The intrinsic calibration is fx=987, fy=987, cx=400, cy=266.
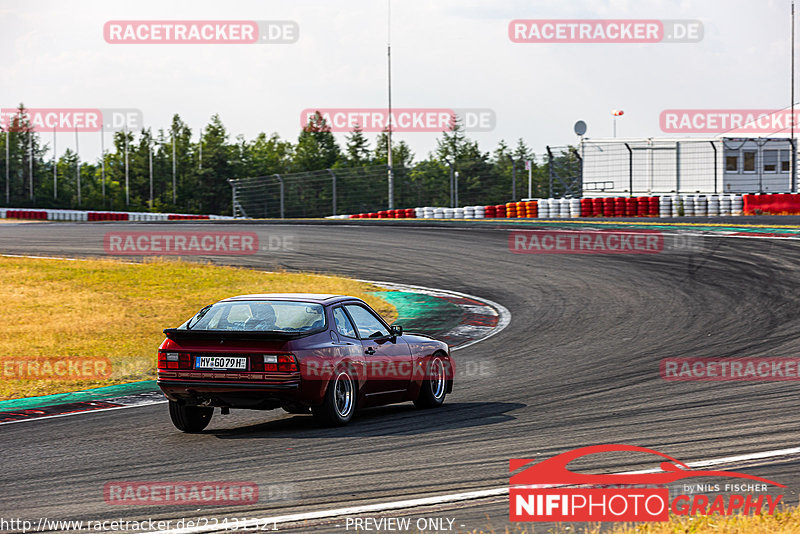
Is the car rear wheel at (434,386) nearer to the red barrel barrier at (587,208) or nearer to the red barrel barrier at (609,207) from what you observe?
the red barrel barrier at (609,207)

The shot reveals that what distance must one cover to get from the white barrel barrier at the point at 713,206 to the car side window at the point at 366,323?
26.6m

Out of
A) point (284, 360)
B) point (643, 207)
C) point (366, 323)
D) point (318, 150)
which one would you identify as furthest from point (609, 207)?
point (318, 150)

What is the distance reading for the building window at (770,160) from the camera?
37625mm

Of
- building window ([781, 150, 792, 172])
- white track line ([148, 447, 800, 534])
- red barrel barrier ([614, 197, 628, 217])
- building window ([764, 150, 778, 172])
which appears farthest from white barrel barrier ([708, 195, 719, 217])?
white track line ([148, 447, 800, 534])

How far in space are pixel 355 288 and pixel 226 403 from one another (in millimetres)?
12425

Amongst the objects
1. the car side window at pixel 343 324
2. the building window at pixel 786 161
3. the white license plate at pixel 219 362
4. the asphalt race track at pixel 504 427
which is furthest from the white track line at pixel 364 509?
the building window at pixel 786 161

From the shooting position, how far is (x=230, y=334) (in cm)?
862

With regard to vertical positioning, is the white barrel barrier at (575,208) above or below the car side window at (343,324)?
above

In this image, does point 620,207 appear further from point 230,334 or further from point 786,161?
point 230,334

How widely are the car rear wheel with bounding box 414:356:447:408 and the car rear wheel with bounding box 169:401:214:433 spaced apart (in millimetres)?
2251

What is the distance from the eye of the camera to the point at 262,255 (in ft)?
88.2

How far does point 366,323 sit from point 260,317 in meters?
1.20

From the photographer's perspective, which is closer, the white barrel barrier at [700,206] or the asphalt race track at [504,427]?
the asphalt race track at [504,427]

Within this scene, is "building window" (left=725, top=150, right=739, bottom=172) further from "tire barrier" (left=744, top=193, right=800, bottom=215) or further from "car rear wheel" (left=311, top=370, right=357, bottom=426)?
"car rear wheel" (left=311, top=370, right=357, bottom=426)
